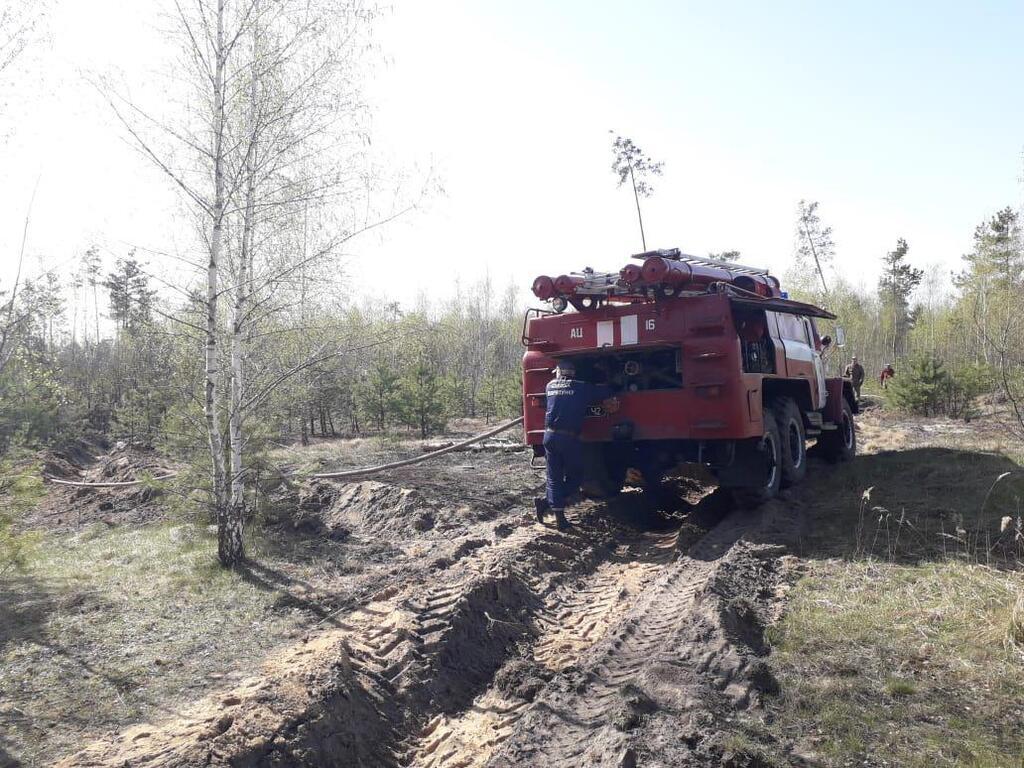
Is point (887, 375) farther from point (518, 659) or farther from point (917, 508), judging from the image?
point (518, 659)

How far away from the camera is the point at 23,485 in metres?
6.38

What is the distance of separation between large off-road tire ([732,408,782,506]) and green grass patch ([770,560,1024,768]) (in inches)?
93.9

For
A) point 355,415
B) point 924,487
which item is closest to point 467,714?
point 924,487

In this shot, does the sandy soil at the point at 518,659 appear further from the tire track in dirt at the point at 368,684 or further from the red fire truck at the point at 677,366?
the red fire truck at the point at 677,366

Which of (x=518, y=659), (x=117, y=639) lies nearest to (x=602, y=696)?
(x=518, y=659)

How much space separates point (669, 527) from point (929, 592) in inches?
144

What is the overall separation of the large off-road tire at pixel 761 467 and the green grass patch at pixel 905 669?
2.38 metres

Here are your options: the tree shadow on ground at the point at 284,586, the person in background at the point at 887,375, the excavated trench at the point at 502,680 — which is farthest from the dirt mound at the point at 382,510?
the person in background at the point at 887,375

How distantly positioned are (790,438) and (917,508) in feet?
6.35

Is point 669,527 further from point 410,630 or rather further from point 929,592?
point 410,630

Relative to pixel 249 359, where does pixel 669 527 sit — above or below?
below

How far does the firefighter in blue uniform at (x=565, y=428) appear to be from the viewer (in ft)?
25.2

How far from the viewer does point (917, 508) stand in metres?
7.59

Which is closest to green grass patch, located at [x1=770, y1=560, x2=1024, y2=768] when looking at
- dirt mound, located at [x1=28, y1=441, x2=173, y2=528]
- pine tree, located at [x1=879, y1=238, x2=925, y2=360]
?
dirt mound, located at [x1=28, y1=441, x2=173, y2=528]
